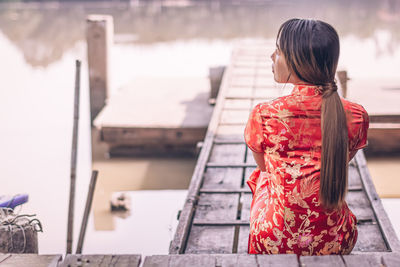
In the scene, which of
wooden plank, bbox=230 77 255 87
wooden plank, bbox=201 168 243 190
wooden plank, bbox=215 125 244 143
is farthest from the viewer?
wooden plank, bbox=230 77 255 87

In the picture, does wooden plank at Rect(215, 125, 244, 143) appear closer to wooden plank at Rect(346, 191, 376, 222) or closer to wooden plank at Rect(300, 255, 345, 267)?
wooden plank at Rect(346, 191, 376, 222)

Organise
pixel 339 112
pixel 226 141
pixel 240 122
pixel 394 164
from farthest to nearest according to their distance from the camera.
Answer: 1. pixel 394 164
2. pixel 240 122
3. pixel 226 141
4. pixel 339 112

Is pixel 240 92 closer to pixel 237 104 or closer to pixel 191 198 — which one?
pixel 237 104

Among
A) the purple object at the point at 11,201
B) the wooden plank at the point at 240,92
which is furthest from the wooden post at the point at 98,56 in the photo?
the purple object at the point at 11,201

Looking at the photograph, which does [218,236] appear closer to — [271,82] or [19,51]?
[271,82]

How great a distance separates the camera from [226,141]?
206 inches

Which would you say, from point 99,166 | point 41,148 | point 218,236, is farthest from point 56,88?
point 218,236

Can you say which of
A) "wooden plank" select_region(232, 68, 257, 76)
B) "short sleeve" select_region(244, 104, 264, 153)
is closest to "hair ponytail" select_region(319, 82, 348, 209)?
"short sleeve" select_region(244, 104, 264, 153)

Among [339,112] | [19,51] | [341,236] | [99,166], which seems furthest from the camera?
[19,51]

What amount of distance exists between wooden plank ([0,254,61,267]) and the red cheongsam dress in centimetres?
75

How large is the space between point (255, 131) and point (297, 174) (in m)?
0.21

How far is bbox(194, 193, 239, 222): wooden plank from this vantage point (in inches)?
143

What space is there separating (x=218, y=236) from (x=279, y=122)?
153 centimetres

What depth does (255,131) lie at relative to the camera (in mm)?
2053
